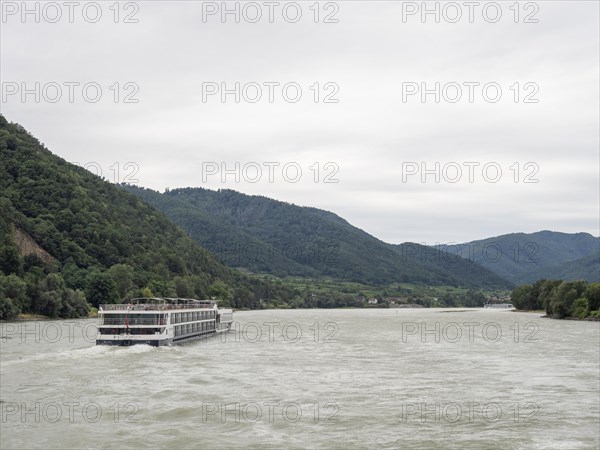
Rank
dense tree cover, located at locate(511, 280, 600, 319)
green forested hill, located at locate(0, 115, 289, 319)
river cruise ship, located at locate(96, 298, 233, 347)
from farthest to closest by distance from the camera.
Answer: dense tree cover, located at locate(511, 280, 600, 319)
green forested hill, located at locate(0, 115, 289, 319)
river cruise ship, located at locate(96, 298, 233, 347)

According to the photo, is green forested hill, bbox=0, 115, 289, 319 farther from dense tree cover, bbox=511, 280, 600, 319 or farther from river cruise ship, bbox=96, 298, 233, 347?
dense tree cover, bbox=511, 280, 600, 319

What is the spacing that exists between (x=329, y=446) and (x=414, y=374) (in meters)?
27.3

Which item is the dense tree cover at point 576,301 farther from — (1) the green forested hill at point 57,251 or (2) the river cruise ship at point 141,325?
(2) the river cruise ship at point 141,325

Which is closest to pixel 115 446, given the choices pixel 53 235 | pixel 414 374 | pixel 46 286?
pixel 414 374

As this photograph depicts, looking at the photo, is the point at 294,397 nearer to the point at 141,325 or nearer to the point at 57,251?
the point at 141,325

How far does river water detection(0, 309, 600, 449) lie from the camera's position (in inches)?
1404

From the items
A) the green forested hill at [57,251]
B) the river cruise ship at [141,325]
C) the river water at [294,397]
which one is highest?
the green forested hill at [57,251]

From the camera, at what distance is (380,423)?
39.2 meters

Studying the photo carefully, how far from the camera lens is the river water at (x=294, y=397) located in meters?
35.7

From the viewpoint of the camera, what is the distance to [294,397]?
47.3 m

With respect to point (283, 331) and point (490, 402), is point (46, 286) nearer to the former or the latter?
point (283, 331)

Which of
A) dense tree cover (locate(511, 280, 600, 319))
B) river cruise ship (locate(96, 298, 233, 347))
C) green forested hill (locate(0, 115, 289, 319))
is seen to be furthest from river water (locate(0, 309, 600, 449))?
dense tree cover (locate(511, 280, 600, 319))

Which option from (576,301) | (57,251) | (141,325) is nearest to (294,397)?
(141,325)

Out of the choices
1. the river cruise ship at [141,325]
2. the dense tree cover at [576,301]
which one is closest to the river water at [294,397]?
the river cruise ship at [141,325]
